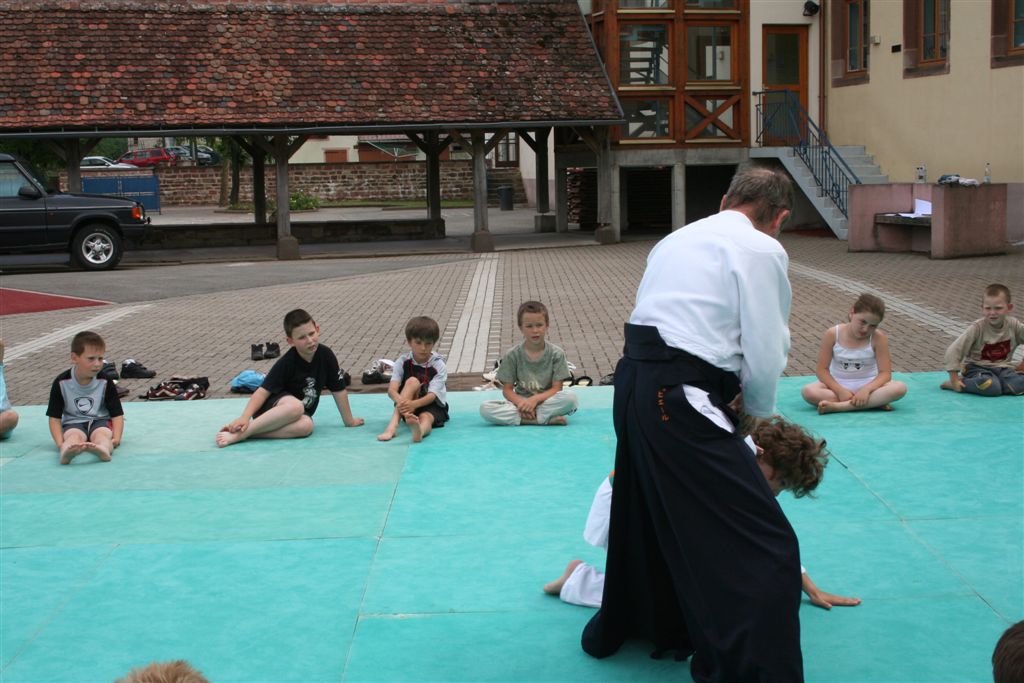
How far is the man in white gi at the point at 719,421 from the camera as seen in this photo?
392 cm

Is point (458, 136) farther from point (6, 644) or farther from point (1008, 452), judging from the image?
point (6, 644)

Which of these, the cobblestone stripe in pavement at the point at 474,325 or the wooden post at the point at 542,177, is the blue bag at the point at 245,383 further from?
the wooden post at the point at 542,177

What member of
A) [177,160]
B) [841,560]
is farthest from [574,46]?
[177,160]

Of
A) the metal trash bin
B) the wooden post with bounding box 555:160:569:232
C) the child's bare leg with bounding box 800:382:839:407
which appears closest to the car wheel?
the wooden post with bounding box 555:160:569:232

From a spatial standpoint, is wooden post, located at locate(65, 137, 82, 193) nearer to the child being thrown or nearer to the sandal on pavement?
the sandal on pavement

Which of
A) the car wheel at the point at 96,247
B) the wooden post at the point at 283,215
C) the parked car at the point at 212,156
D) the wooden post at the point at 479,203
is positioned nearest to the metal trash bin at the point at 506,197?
the parked car at the point at 212,156

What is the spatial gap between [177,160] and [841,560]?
5711 centimetres

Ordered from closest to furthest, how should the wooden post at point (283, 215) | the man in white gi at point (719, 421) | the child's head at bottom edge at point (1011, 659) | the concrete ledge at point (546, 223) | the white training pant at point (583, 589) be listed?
1. the child's head at bottom edge at point (1011, 659)
2. the man in white gi at point (719, 421)
3. the white training pant at point (583, 589)
4. the wooden post at point (283, 215)
5. the concrete ledge at point (546, 223)

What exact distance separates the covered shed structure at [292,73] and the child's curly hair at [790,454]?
21471mm

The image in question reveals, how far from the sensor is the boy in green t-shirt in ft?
28.2

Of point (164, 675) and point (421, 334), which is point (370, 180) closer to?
point (421, 334)

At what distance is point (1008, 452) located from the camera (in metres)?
7.63

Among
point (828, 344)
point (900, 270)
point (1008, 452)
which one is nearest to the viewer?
point (1008, 452)

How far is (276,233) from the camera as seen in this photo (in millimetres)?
28703
